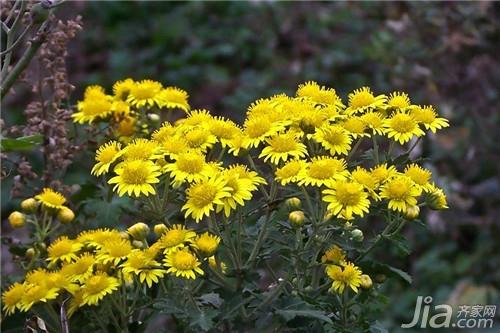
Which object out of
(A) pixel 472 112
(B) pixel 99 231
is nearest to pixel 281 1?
(A) pixel 472 112

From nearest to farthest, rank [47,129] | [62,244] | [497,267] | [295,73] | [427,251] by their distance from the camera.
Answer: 1. [62,244]
2. [47,129]
3. [497,267]
4. [427,251]
5. [295,73]

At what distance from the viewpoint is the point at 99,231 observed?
1.56 metres

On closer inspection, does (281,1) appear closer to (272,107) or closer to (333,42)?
(333,42)

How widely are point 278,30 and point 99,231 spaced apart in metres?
3.59

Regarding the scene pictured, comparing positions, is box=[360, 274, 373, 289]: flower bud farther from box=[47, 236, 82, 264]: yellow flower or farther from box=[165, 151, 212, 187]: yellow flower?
box=[47, 236, 82, 264]: yellow flower

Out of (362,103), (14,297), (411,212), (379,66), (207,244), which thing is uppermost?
(379,66)

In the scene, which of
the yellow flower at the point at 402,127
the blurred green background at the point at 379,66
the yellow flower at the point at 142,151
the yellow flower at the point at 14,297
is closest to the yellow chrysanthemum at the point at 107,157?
the yellow flower at the point at 142,151

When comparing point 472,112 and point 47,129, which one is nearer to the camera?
point 47,129

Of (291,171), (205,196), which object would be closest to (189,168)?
(205,196)

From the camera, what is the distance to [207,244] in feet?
4.50

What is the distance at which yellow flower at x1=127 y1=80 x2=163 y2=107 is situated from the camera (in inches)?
72.0

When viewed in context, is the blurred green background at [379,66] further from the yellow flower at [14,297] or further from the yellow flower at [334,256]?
the yellow flower at [14,297]

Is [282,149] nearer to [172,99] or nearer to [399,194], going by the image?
[399,194]

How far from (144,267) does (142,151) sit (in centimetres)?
19
